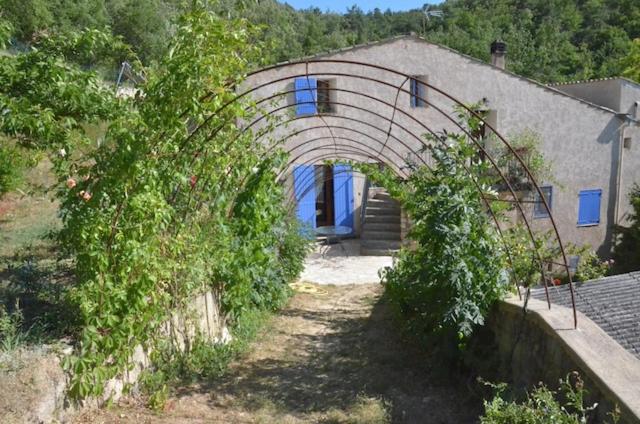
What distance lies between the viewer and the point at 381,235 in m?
12.4

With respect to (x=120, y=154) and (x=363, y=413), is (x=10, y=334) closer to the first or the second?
(x=120, y=154)

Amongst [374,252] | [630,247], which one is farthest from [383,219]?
[630,247]

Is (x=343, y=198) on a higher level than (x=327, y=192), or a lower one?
lower

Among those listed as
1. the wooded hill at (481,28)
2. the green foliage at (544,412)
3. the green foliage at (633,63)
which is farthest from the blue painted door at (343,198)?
the green foliage at (633,63)

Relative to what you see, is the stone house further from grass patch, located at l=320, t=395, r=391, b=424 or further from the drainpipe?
grass patch, located at l=320, t=395, r=391, b=424

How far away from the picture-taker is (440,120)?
12.8 metres

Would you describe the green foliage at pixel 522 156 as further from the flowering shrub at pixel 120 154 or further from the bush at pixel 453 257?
the flowering shrub at pixel 120 154

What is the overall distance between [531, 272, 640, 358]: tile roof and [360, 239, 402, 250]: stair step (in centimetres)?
694

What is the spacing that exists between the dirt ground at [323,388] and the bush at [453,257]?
0.48 m

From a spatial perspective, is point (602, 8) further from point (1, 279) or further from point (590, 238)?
point (1, 279)

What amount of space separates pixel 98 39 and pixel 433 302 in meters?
3.61

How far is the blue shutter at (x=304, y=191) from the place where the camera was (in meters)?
12.5

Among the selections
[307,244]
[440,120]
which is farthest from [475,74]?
[307,244]

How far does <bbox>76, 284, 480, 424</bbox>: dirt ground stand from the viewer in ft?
13.5
